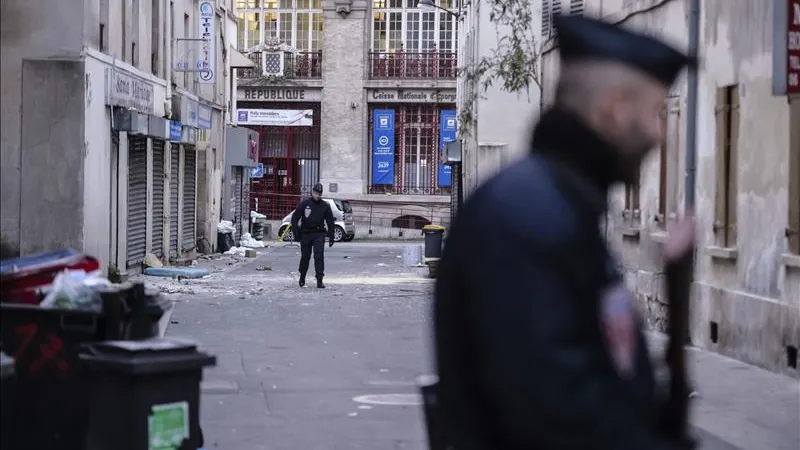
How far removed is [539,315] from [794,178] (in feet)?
39.0

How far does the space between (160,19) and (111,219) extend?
25.1 ft

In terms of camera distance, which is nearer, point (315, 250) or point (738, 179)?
point (738, 179)

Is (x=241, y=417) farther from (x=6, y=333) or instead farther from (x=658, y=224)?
(x=658, y=224)

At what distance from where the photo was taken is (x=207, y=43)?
35.6 m

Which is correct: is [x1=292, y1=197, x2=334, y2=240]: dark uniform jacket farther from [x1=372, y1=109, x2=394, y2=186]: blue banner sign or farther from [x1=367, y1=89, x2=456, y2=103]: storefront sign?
[x1=372, y1=109, x2=394, y2=186]: blue banner sign

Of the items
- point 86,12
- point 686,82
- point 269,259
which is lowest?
point 269,259

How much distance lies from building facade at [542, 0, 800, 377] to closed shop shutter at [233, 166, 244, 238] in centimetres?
2842

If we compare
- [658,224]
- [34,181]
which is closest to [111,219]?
[34,181]

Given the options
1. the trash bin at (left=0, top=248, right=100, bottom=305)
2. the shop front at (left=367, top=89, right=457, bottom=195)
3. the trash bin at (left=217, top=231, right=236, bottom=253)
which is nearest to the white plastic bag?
the trash bin at (left=0, top=248, right=100, bottom=305)

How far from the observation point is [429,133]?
61156 mm

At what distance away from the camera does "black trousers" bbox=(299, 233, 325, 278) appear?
27.4 meters

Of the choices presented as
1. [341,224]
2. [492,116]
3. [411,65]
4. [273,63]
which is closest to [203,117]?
[492,116]

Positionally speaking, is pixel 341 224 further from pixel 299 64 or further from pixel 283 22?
pixel 283 22

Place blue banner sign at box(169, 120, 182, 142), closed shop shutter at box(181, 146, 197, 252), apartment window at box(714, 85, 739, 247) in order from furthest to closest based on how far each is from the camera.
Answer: closed shop shutter at box(181, 146, 197, 252)
blue banner sign at box(169, 120, 182, 142)
apartment window at box(714, 85, 739, 247)
